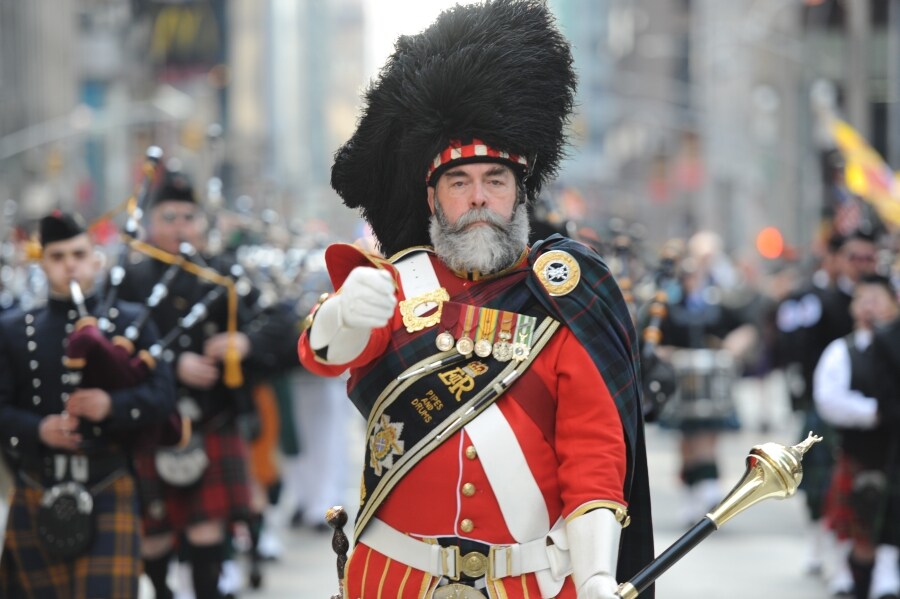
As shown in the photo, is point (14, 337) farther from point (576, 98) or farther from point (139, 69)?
point (139, 69)

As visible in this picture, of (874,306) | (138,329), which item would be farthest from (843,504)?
(138,329)

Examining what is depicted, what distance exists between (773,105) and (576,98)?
42578mm

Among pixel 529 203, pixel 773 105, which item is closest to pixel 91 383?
pixel 529 203

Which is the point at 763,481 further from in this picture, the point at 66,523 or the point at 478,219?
the point at 66,523

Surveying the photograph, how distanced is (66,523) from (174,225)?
2.62 meters

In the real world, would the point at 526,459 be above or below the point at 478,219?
below

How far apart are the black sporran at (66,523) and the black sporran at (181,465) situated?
1.81 meters

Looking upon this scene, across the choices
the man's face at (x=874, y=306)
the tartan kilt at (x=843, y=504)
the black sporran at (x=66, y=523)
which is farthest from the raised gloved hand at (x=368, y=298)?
the tartan kilt at (x=843, y=504)

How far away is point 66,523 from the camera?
254 inches

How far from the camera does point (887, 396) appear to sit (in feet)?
28.3

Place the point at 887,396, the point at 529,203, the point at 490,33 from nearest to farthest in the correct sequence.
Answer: the point at 490,33, the point at 529,203, the point at 887,396

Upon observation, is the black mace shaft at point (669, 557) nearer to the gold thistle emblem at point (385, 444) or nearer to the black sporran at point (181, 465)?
the gold thistle emblem at point (385, 444)

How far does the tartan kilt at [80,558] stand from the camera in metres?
6.52

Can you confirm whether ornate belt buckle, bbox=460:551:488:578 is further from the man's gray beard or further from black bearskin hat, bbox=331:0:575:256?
black bearskin hat, bbox=331:0:575:256
